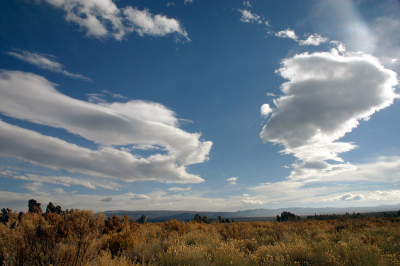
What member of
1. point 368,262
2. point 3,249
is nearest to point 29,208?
point 3,249

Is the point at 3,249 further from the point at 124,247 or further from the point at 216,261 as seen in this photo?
the point at 216,261

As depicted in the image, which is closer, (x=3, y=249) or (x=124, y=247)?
(x=3, y=249)

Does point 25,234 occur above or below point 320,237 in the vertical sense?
above

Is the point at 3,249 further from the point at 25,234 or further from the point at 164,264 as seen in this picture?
the point at 164,264

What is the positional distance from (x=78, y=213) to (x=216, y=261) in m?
5.42

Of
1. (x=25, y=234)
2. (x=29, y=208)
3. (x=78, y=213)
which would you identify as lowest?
(x=29, y=208)

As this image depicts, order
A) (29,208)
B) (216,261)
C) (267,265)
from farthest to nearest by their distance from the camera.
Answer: (29,208) → (216,261) → (267,265)

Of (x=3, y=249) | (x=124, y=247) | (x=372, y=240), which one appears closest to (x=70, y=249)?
(x=3, y=249)

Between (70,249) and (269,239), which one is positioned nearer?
(70,249)

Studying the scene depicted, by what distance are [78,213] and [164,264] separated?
375 cm

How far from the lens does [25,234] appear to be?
6.81m

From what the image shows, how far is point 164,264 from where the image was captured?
731 centimetres

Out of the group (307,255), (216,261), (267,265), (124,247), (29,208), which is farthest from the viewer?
(29,208)

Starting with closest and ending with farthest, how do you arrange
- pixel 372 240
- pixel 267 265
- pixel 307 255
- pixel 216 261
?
pixel 267 265
pixel 216 261
pixel 307 255
pixel 372 240
